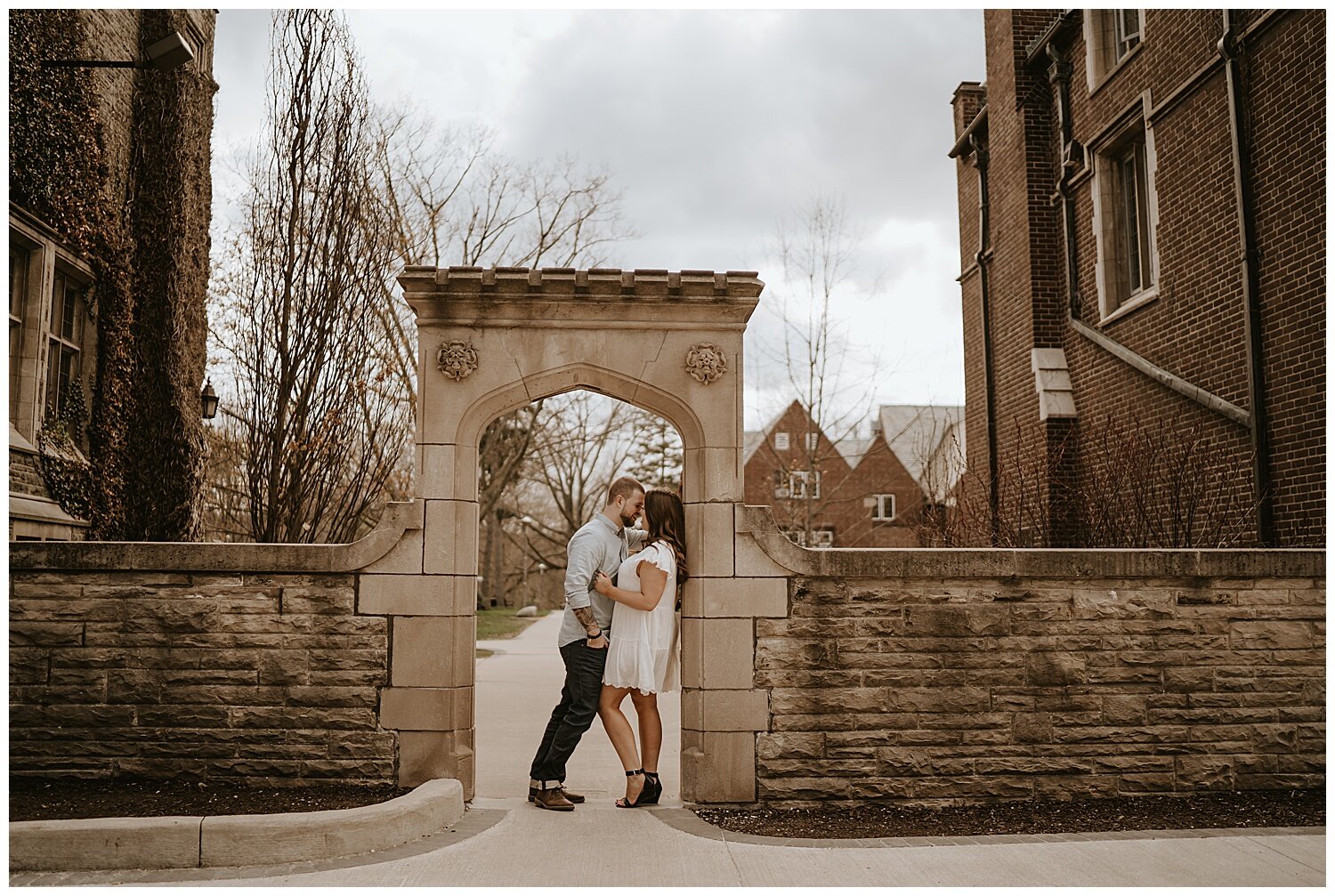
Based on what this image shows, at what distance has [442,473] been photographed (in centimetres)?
674

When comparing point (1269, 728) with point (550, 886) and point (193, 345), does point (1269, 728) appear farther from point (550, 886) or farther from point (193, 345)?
point (193, 345)

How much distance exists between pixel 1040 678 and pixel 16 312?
9999mm

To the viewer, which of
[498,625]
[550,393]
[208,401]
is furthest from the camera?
[498,625]

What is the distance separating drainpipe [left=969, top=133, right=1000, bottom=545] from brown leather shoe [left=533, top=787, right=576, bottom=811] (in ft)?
35.2

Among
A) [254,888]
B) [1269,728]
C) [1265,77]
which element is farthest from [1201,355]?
[254,888]

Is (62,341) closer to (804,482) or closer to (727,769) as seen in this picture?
(727,769)

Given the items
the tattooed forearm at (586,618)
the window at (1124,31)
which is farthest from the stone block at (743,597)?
the window at (1124,31)

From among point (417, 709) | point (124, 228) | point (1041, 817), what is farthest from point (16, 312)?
point (1041, 817)

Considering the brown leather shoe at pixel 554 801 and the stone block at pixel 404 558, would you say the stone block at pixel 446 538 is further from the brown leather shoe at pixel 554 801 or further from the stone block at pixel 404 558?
the brown leather shoe at pixel 554 801

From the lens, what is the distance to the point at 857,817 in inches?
253

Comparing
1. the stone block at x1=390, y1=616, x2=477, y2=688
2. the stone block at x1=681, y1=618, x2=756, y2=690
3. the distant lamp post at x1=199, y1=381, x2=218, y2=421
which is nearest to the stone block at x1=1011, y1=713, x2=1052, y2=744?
the stone block at x1=681, y1=618, x2=756, y2=690

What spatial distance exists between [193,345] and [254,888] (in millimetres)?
10143

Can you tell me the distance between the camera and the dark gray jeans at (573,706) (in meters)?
6.43

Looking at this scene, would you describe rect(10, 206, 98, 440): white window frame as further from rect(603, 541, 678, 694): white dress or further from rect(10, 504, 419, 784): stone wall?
rect(603, 541, 678, 694): white dress
